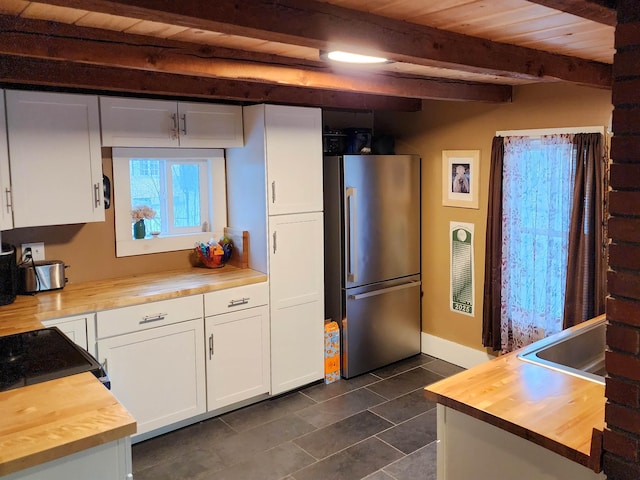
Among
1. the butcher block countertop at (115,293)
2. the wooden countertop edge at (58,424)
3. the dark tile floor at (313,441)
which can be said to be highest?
the butcher block countertop at (115,293)

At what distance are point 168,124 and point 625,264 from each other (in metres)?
2.79

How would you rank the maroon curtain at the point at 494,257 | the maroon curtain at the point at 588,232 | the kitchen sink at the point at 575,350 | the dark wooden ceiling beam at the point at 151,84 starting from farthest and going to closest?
the maroon curtain at the point at 494,257, the maroon curtain at the point at 588,232, the dark wooden ceiling beam at the point at 151,84, the kitchen sink at the point at 575,350

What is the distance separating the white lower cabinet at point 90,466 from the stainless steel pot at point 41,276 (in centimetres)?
182

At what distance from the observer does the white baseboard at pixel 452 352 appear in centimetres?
438

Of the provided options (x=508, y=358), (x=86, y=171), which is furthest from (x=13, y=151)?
(x=508, y=358)

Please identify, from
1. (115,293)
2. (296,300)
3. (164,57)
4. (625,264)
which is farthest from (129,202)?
(625,264)

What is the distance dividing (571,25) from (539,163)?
169cm

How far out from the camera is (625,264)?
152cm

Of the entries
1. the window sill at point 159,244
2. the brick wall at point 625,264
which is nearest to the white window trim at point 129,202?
the window sill at point 159,244

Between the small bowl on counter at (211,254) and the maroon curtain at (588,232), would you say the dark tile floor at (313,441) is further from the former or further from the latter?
Answer: the maroon curtain at (588,232)

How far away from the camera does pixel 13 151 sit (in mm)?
2971

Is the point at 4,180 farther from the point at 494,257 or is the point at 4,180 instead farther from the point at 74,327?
the point at 494,257

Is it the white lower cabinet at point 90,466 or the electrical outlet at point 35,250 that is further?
the electrical outlet at point 35,250

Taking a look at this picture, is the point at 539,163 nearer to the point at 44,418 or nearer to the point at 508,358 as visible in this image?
the point at 508,358
